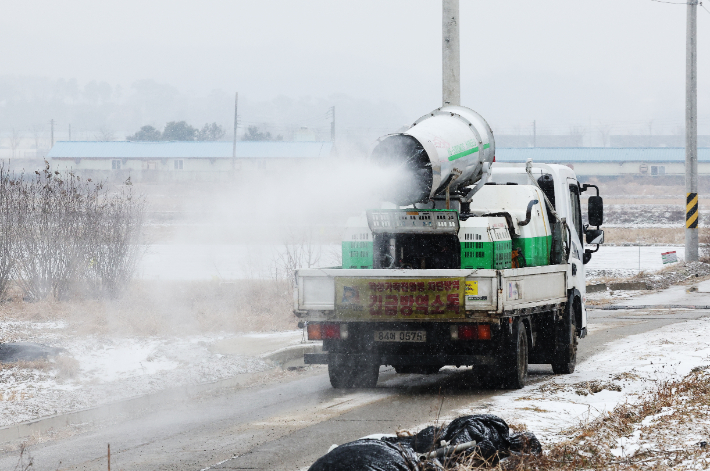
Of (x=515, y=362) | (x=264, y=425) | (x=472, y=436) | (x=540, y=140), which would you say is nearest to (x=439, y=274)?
(x=515, y=362)

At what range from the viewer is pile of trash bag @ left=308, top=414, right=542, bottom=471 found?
512 cm

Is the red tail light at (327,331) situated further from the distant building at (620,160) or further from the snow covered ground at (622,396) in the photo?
the distant building at (620,160)

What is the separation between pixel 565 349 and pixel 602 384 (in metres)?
1.35

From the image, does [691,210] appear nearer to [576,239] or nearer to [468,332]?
[576,239]

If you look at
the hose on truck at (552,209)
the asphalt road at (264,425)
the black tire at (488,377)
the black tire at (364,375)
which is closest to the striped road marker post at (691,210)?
the asphalt road at (264,425)

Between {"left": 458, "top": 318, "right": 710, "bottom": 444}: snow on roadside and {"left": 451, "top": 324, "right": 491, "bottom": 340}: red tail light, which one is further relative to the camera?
{"left": 451, "top": 324, "right": 491, "bottom": 340}: red tail light

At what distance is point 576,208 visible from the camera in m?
12.5

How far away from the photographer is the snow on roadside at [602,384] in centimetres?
816

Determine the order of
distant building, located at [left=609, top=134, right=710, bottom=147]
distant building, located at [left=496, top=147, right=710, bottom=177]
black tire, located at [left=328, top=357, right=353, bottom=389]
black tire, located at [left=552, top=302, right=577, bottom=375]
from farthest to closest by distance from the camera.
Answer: distant building, located at [left=609, top=134, right=710, bottom=147] < distant building, located at [left=496, top=147, right=710, bottom=177] < black tire, located at [left=552, top=302, right=577, bottom=375] < black tire, located at [left=328, top=357, right=353, bottom=389]

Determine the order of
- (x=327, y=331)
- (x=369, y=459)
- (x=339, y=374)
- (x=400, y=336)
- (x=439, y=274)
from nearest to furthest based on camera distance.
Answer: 1. (x=369, y=459)
2. (x=439, y=274)
3. (x=400, y=336)
4. (x=327, y=331)
5. (x=339, y=374)

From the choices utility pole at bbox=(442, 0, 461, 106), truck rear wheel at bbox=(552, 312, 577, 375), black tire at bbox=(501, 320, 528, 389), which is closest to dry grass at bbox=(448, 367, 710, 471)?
black tire at bbox=(501, 320, 528, 389)

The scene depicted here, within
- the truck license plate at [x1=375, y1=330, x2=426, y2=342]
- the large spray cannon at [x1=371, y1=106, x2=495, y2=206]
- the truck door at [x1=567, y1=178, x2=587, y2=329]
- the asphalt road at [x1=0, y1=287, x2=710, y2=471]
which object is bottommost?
the asphalt road at [x1=0, y1=287, x2=710, y2=471]

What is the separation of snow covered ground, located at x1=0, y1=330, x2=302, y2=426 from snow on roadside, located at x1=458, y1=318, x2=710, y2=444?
418 centimetres

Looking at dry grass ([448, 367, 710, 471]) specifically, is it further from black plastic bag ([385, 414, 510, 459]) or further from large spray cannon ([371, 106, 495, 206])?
large spray cannon ([371, 106, 495, 206])
